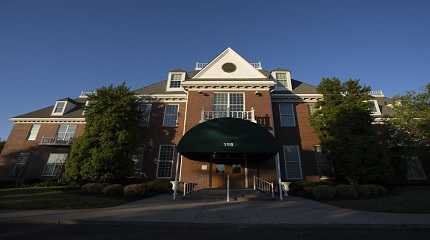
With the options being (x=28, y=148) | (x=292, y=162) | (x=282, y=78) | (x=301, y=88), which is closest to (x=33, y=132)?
(x=28, y=148)

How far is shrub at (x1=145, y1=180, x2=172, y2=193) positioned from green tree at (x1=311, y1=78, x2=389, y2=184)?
13043mm

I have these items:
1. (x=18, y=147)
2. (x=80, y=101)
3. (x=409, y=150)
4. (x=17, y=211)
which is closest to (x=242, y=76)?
(x=409, y=150)

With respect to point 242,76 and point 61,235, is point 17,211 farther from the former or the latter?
point 242,76

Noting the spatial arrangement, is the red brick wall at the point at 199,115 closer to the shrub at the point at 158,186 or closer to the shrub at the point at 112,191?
the shrub at the point at 158,186

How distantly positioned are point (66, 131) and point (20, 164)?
19.1 feet

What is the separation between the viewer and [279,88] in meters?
27.1

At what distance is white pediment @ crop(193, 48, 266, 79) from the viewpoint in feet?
80.9

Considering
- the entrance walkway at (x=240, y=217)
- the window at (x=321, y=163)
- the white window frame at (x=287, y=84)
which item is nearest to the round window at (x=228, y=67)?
the white window frame at (x=287, y=84)

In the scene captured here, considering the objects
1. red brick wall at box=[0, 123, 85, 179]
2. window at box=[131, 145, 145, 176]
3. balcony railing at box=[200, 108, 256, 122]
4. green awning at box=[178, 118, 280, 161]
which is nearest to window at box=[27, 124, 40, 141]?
red brick wall at box=[0, 123, 85, 179]

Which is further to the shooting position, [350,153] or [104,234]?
[350,153]

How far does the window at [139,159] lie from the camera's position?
2373 cm

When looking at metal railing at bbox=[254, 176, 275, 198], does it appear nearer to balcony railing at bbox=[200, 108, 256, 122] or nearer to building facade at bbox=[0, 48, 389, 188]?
building facade at bbox=[0, 48, 389, 188]

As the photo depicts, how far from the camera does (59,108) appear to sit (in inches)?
1232

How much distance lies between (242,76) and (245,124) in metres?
8.62
